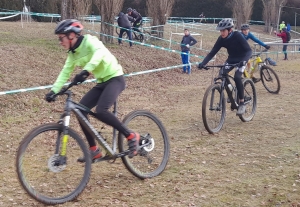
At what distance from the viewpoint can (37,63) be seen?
13.3m

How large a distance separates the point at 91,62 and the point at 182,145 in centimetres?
307

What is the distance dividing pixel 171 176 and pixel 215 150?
1520 mm

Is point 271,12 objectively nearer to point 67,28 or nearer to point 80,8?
point 80,8

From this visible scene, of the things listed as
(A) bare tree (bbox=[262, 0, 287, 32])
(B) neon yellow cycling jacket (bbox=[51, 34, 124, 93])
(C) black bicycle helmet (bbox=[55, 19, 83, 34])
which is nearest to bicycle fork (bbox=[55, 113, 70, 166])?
(B) neon yellow cycling jacket (bbox=[51, 34, 124, 93])

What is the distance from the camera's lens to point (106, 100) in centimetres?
534

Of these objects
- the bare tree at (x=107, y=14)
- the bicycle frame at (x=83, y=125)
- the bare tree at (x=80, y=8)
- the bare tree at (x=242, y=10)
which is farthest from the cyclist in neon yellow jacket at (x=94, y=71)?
the bare tree at (x=242, y=10)

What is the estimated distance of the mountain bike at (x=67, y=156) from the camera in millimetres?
4914

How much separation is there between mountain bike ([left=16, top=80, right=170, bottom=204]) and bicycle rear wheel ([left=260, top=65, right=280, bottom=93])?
7.12 metres

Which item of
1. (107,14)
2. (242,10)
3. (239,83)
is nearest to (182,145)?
(239,83)

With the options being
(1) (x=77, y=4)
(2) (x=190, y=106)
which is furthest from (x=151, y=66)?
(2) (x=190, y=106)

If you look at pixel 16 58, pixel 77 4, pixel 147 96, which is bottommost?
pixel 147 96

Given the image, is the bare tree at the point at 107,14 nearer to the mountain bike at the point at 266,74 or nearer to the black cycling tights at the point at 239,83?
the mountain bike at the point at 266,74

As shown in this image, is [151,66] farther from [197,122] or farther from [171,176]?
[171,176]

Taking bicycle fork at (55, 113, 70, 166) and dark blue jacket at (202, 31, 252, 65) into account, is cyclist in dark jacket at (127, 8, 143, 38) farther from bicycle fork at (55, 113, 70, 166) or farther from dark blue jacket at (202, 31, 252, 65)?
bicycle fork at (55, 113, 70, 166)
